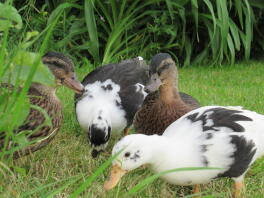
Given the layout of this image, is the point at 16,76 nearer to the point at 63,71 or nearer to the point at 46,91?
the point at 46,91

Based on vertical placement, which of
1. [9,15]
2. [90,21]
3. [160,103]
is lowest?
[90,21]

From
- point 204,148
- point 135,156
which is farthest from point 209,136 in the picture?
point 135,156

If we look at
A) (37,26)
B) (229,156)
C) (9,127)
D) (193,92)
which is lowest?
(193,92)

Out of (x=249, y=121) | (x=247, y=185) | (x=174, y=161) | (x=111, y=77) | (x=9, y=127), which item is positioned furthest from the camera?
(x=111, y=77)

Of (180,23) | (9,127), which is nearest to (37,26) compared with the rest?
(180,23)

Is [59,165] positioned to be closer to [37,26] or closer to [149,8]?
[37,26]

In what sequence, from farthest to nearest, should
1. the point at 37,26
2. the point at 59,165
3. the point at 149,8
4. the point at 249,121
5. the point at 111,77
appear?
the point at 149,8 < the point at 37,26 < the point at 111,77 < the point at 59,165 < the point at 249,121

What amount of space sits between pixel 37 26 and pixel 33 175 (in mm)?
3317

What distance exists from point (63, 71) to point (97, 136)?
1.44 feet

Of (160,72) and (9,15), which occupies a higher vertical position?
(9,15)

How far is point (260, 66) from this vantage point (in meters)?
6.23

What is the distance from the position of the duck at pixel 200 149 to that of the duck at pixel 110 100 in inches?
27.5

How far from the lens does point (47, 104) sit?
2.66 m

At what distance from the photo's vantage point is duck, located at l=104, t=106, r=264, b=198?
209 cm
